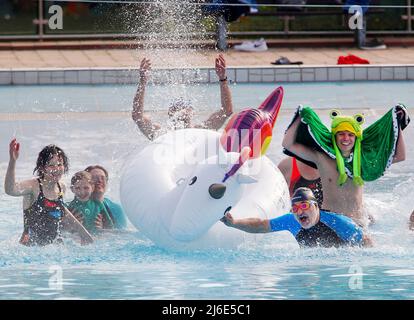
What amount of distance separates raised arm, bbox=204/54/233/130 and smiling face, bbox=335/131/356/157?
965 mm

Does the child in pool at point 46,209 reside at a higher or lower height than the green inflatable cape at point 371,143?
lower

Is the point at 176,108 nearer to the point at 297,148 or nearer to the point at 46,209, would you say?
the point at 297,148

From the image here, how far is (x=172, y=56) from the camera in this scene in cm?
1446

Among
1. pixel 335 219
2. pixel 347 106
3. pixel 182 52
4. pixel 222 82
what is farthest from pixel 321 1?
pixel 335 219

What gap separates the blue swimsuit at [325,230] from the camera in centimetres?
776

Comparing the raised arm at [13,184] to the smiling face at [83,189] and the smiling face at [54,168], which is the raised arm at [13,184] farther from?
the smiling face at [83,189]

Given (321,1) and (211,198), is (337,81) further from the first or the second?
(211,198)

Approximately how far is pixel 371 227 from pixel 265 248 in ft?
3.20

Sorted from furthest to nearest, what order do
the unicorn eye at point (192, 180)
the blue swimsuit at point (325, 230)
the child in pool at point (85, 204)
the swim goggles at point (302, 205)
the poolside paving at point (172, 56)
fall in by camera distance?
the poolside paving at point (172, 56) → the child in pool at point (85, 204) → the blue swimsuit at point (325, 230) → the swim goggles at point (302, 205) → the unicorn eye at point (192, 180)

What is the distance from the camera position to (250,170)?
25.6 feet

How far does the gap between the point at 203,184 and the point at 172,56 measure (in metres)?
7.09

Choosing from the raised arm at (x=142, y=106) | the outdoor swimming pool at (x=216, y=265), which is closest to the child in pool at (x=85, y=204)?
the outdoor swimming pool at (x=216, y=265)

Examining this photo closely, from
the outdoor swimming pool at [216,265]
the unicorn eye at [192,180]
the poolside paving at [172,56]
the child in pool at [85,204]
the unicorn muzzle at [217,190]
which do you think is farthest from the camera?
the poolside paving at [172,56]

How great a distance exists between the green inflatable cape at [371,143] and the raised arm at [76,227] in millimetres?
1315
